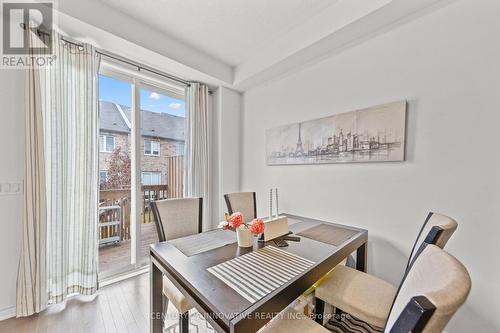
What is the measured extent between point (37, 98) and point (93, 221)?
1.19 meters

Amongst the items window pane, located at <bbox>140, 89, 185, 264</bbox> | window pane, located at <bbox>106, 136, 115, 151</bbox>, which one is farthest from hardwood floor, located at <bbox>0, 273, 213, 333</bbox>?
window pane, located at <bbox>106, 136, 115, 151</bbox>

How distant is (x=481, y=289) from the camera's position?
140cm

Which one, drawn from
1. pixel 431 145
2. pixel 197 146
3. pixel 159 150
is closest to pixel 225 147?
pixel 197 146

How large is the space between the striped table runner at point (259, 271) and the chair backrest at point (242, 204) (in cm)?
111

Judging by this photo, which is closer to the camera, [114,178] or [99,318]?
[99,318]

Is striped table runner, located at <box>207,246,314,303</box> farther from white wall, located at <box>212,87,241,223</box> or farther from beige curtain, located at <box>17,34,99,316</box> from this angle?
white wall, located at <box>212,87,241,223</box>

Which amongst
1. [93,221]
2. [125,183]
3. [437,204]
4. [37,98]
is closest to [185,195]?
[125,183]

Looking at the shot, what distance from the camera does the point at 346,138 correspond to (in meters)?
2.01

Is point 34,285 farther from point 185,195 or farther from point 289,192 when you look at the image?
point 289,192

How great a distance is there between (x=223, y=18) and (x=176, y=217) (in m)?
1.95

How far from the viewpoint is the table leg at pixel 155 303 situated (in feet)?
4.41

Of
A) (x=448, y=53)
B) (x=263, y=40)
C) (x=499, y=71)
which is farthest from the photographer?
(x=263, y=40)

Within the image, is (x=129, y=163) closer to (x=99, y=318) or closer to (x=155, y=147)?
(x=155, y=147)

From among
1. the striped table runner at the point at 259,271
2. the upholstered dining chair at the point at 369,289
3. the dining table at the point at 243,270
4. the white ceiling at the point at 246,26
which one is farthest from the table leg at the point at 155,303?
the white ceiling at the point at 246,26
